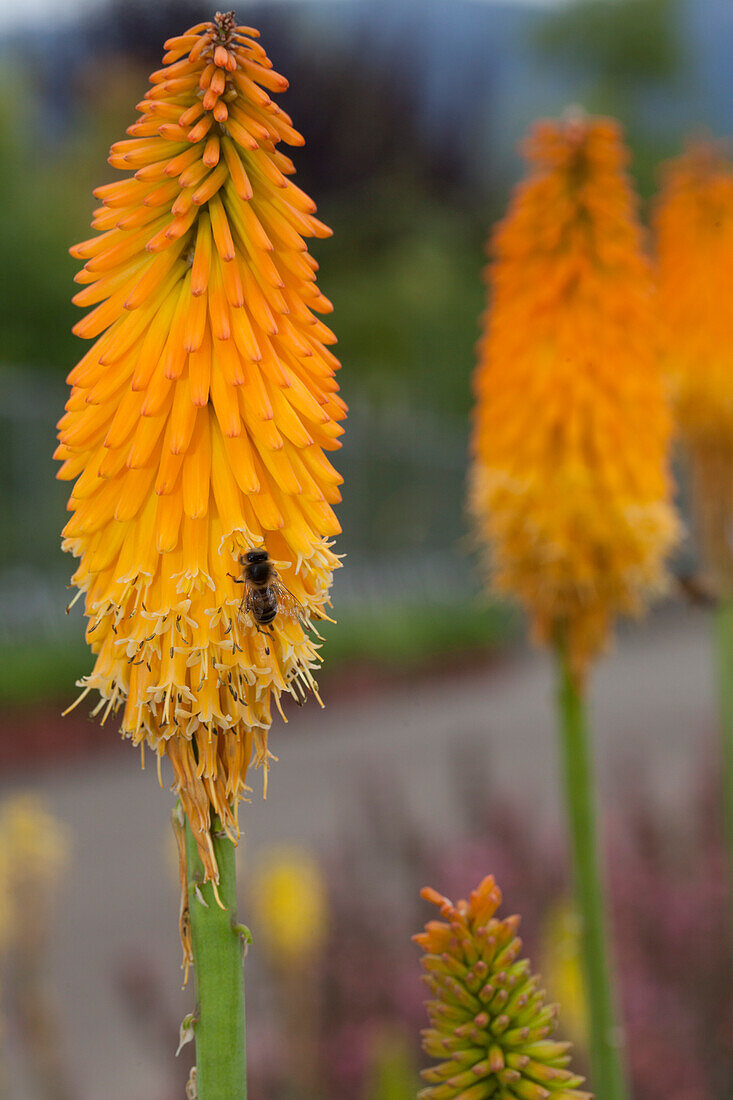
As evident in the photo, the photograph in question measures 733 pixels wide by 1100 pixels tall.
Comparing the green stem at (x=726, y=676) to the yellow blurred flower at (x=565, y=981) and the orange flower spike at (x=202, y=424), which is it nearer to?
the yellow blurred flower at (x=565, y=981)

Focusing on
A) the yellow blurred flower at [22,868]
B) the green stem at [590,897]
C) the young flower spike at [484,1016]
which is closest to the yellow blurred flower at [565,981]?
the green stem at [590,897]

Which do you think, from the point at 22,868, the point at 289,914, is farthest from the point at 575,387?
the point at 289,914

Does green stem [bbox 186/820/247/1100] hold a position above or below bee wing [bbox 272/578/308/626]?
below

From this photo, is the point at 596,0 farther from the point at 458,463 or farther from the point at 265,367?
the point at 265,367

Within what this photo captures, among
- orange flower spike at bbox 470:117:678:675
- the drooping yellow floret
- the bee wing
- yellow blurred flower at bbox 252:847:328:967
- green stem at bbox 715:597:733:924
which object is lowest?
yellow blurred flower at bbox 252:847:328:967

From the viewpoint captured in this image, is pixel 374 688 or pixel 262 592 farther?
pixel 374 688

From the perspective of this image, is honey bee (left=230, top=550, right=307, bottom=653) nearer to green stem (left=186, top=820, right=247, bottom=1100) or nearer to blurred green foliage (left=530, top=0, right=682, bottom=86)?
green stem (left=186, top=820, right=247, bottom=1100)

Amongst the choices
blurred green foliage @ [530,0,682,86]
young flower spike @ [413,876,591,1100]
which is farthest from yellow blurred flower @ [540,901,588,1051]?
blurred green foliage @ [530,0,682,86]

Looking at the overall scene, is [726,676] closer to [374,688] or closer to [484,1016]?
[484,1016]
